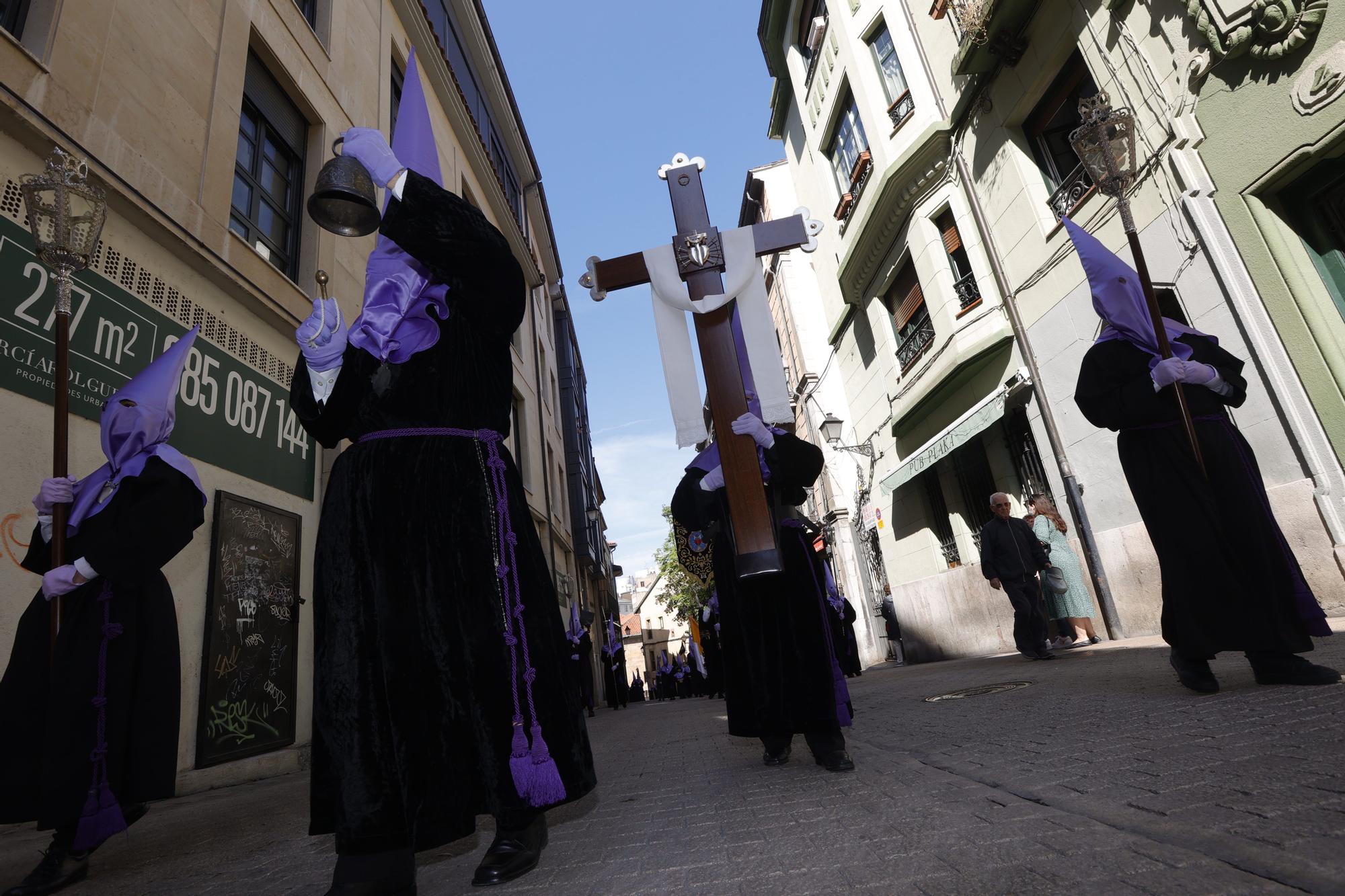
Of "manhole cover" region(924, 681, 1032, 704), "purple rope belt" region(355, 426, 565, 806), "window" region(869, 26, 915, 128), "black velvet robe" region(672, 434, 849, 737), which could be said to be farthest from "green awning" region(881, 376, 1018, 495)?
"purple rope belt" region(355, 426, 565, 806)

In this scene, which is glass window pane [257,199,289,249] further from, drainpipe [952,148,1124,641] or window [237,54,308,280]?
drainpipe [952,148,1124,641]

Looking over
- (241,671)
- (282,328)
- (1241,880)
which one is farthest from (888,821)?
(282,328)

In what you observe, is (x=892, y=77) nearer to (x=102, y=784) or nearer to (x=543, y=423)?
(x=543, y=423)

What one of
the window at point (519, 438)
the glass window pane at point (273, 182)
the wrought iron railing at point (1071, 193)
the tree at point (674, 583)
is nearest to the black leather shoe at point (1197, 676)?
the wrought iron railing at point (1071, 193)

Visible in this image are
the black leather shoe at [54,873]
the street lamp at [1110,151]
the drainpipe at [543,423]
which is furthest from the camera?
the drainpipe at [543,423]

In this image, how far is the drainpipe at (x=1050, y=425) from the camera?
8.31 metres

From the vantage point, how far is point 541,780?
1.95m

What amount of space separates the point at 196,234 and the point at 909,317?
431 inches

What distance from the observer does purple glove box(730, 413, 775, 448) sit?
3.42 metres

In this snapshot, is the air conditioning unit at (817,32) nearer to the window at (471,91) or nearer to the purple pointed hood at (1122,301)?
the window at (471,91)

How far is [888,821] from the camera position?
1.89 metres

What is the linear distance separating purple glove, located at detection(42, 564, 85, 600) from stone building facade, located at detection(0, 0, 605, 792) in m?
1.81

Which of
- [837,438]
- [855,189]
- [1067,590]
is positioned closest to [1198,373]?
[1067,590]

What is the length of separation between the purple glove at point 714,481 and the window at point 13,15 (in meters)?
5.92
